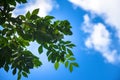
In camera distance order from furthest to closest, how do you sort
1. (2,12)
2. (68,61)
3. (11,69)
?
(68,61) → (11,69) → (2,12)

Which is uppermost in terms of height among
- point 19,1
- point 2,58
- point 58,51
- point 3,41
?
point 19,1

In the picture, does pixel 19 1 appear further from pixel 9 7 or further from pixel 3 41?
pixel 3 41

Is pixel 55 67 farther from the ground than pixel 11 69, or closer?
farther from the ground

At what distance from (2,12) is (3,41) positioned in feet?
1.56

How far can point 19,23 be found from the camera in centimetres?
328

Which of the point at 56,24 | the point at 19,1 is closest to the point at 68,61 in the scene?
the point at 56,24

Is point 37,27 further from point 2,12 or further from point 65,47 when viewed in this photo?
point 65,47

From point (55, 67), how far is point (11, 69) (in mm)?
892

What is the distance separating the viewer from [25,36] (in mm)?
3254

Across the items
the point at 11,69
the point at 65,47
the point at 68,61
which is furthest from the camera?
the point at 68,61

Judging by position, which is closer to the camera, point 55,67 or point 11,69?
point 11,69

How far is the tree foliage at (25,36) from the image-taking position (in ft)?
10.6

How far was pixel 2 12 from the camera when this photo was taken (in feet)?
10.5

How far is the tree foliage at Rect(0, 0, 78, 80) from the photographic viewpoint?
3.23m
